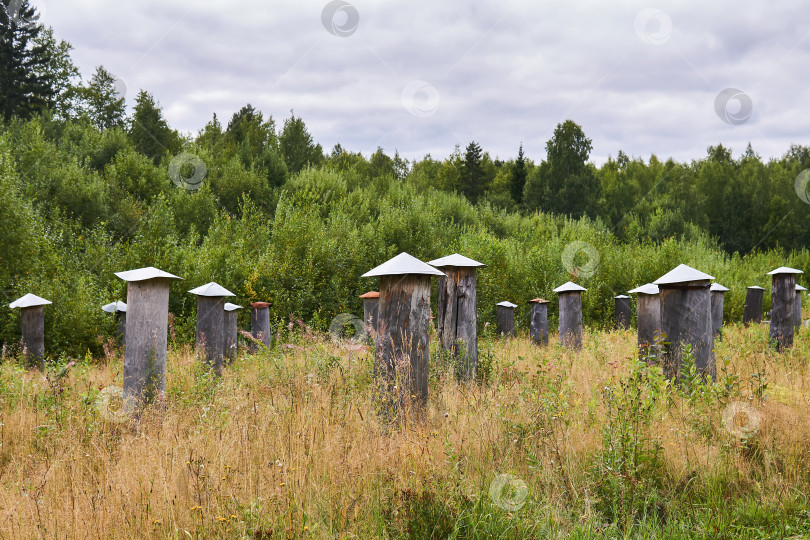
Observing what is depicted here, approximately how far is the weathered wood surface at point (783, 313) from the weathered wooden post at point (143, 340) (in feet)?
31.3

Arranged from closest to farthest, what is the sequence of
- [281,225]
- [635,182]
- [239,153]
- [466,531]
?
[466,531], [281,225], [239,153], [635,182]

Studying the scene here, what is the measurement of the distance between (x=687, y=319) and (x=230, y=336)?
7169mm

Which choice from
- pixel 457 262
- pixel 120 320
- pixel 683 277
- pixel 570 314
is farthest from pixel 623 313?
pixel 120 320

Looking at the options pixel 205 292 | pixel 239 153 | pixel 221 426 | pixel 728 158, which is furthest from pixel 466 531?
pixel 728 158

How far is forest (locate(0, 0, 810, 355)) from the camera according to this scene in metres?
14.7

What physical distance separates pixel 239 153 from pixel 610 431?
28.1 m

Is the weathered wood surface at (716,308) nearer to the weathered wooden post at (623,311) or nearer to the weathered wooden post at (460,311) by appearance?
the weathered wooden post at (623,311)

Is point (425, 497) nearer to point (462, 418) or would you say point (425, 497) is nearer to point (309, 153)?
point (462, 418)

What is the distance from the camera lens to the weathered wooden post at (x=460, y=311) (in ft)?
20.1

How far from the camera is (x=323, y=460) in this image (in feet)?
10.8

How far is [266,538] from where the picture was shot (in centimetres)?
259

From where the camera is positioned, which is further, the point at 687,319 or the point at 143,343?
the point at 687,319

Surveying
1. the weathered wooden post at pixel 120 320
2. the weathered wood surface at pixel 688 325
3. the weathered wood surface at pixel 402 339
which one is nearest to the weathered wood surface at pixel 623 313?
the weathered wood surface at pixel 688 325

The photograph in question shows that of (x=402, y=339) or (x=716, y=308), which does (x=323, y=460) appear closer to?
(x=402, y=339)
